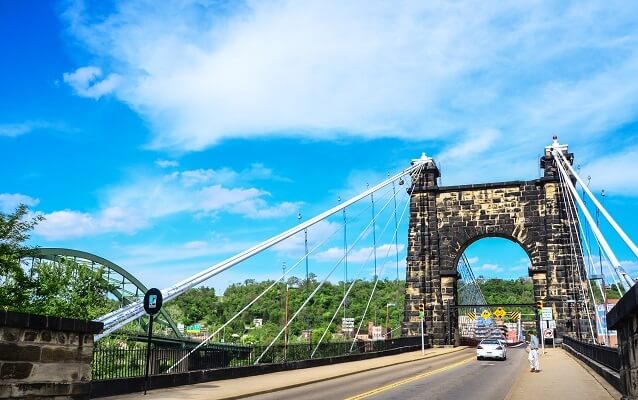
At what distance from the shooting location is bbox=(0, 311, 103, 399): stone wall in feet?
23.7

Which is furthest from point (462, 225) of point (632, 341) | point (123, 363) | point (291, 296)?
point (291, 296)

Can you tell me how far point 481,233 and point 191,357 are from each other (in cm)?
2671

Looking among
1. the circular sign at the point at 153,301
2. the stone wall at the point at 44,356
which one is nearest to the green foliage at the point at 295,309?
the circular sign at the point at 153,301

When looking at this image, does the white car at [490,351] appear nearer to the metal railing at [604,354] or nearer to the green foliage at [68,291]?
the metal railing at [604,354]

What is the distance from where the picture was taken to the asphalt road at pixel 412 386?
13352 mm

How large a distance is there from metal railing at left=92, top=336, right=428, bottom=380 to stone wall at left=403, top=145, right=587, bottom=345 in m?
12.7

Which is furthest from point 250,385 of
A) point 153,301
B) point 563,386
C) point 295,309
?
point 295,309

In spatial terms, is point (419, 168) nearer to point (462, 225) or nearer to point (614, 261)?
point (462, 225)

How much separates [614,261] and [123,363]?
620 inches

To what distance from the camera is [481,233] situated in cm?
3884

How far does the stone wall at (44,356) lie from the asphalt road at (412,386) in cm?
552

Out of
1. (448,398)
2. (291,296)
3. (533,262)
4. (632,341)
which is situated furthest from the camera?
(291,296)

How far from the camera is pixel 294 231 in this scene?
2497 centimetres

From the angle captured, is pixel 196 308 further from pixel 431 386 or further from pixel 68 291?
pixel 431 386
